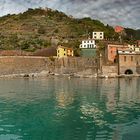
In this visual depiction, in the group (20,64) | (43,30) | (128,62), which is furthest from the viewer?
(43,30)

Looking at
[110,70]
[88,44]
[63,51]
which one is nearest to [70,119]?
[110,70]

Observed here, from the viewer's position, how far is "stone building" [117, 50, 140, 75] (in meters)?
71.1

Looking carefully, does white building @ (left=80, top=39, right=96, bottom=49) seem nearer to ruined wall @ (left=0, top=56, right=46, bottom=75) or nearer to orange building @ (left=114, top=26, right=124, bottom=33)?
ruined wall @ (left=0, top=56, right=46, bottom=75)

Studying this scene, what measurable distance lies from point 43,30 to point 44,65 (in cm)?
3798

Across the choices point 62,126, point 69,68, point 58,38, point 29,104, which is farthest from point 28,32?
point 62,126

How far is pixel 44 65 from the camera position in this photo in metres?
73.8

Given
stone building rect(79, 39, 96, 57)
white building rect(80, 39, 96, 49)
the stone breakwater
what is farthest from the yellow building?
white building rect(80, 39, 96, 49)

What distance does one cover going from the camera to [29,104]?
2881 centimetres

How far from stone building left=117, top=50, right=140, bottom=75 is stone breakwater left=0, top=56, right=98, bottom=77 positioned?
187 inches

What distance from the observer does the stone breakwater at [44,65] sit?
72.6 metres

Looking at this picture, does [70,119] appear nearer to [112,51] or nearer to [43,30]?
Answer: [112,51]

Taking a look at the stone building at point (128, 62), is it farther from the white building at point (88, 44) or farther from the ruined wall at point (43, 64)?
the white building at point (88, 44)

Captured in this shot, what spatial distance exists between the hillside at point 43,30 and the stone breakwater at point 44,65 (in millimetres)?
12830

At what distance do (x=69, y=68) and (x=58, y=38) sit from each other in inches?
1041
